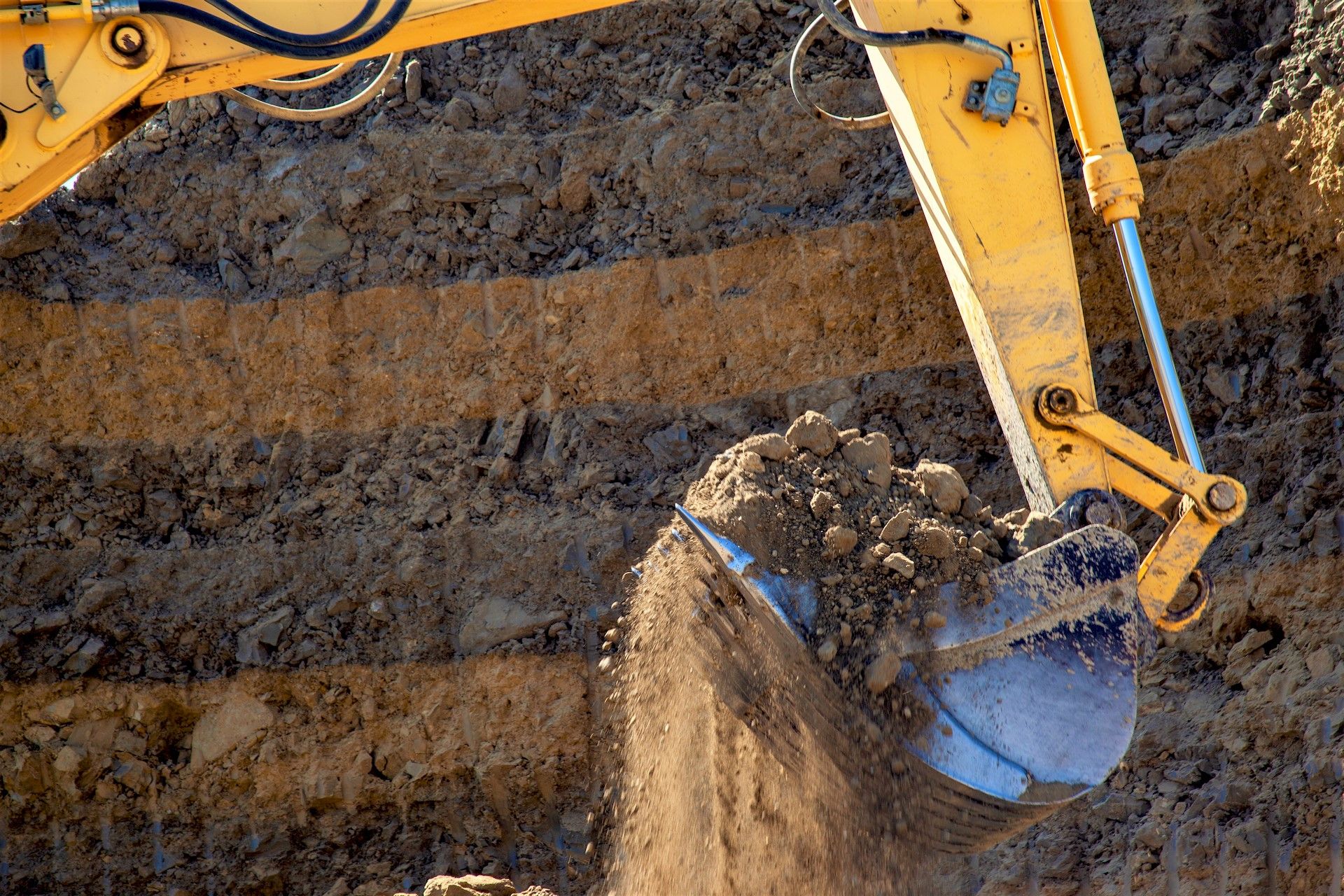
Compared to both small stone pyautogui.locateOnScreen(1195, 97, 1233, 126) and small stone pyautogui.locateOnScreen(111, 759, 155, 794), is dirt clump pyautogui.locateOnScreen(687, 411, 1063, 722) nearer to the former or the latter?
small stone pyautogui.locateOnScreen(1195, 97, 1233, 126)

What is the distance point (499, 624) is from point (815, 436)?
2.37m

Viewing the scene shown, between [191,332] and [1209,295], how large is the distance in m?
4.93

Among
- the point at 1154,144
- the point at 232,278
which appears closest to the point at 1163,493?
the point at 1154,144

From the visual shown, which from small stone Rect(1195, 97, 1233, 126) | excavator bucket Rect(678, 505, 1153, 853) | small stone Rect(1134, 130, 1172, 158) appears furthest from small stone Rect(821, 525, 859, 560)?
small stone Rect(1195, 97, 1233, 126)

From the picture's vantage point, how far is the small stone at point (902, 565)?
2.99m

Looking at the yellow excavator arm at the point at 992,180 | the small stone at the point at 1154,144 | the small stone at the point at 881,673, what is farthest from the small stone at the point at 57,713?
the small stone at the point at 1154,144

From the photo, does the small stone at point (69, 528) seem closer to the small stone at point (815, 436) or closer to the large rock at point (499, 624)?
the large rock at point (499, 624)

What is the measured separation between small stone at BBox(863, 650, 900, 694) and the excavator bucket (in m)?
0.05

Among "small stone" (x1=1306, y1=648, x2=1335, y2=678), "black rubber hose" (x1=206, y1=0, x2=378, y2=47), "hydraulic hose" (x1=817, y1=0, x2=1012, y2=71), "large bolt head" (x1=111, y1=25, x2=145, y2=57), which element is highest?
"large bolt head" (x1=111, y1=25, x2=145, y2=57)

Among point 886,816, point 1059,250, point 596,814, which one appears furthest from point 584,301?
point 886,816

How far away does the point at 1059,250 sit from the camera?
3.15 meters

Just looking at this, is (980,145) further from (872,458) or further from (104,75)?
(104,75)

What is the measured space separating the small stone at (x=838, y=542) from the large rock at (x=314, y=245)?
3893mm

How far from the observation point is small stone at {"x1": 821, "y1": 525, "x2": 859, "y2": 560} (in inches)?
120
